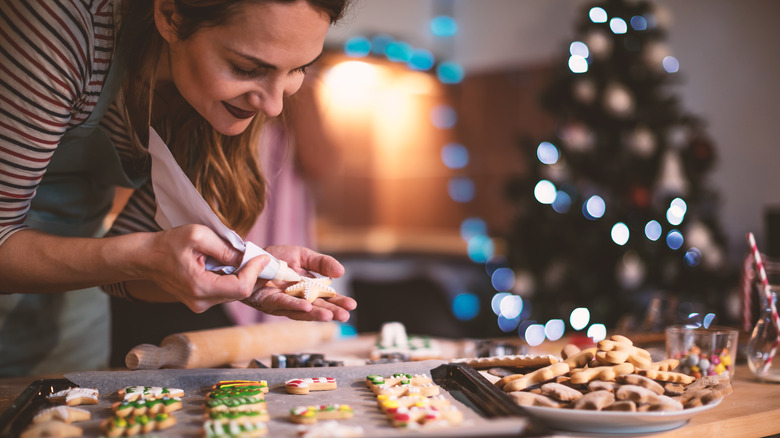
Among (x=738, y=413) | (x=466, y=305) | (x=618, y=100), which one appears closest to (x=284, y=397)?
(x=738, y=413)

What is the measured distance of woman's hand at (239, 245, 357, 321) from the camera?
38.9 inches

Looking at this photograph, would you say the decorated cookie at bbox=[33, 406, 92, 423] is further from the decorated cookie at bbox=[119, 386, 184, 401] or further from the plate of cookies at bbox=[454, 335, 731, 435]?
the plate of cookies at bbox=[454, 335, 731, 435]

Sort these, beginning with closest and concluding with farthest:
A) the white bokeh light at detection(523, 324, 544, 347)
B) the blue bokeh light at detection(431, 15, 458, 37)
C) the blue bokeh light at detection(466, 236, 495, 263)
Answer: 1. the white bokeh light at detection(523, 324, 544, 347)
2. the blue bokeh light at detection(466, 236, 495, 263)
3. the blue bokeh light at detection(431, 15, 458, 37)

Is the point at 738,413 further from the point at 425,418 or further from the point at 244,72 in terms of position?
the point at 244,72

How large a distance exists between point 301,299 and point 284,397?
0.50 feet

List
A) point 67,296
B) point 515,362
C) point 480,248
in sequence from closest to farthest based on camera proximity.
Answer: point 515,362 → point 67,296 → point 480,248

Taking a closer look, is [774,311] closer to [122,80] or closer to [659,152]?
[122,80]

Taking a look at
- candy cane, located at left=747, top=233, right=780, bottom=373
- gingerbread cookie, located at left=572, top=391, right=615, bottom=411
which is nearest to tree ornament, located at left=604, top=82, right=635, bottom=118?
candy cane, located at left=747, top=233, right=780, bottom=373

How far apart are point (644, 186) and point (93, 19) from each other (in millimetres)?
3069

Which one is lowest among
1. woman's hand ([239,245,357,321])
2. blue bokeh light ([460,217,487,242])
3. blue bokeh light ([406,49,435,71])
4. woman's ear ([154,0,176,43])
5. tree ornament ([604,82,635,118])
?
woman's hand ([239,245,357,321])

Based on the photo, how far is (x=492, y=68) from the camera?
5676mm

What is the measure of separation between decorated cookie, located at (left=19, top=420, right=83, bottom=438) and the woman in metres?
0.22

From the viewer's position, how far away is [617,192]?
3.52 meters

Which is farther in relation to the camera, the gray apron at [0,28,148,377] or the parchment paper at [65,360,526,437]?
the gray apron at [0,28,148,377]
